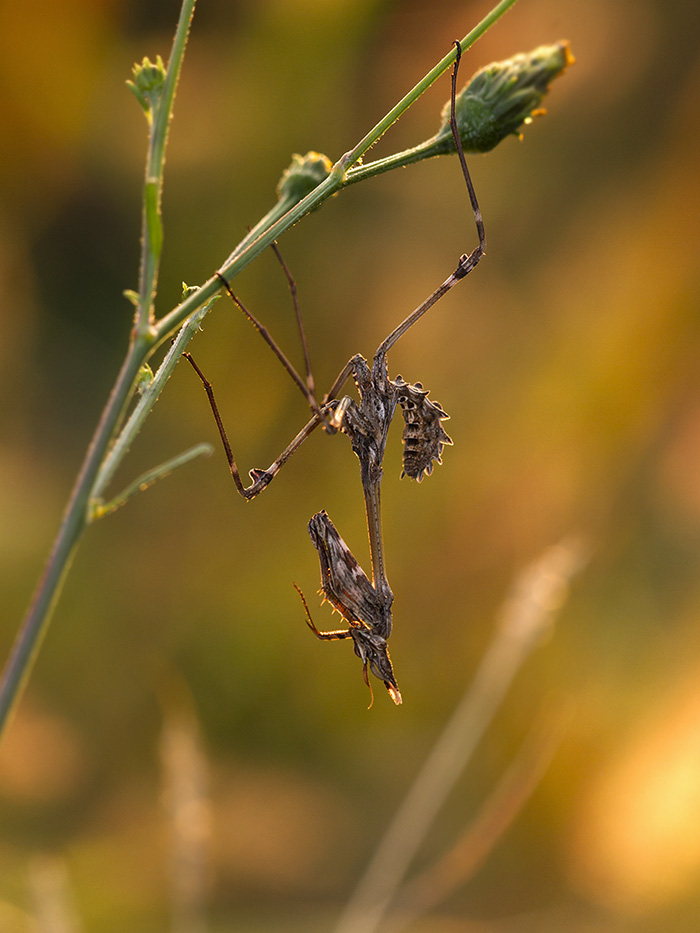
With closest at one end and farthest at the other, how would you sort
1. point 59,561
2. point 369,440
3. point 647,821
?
point 59,561, point 369,440, point 647,821

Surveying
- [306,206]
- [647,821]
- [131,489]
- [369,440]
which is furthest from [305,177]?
[647,821]

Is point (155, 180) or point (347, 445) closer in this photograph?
point (155, 180)

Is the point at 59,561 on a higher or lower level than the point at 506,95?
lower

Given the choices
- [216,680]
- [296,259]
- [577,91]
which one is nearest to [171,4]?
[296,259]

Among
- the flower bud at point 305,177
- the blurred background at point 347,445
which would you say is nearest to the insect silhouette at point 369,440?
the flower bud at point 305,177

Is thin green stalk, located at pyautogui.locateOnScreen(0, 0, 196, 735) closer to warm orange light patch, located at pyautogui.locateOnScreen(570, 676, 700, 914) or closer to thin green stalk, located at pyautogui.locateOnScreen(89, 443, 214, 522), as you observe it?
thin green stalk, located at pyautogui.locateOnScreen(89, 443, 214, 522)

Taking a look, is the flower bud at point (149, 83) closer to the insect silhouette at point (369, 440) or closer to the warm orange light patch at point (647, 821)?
the insect silhouette at point (369, 440)

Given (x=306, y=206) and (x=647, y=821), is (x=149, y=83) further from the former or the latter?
(x=647, y=821)
